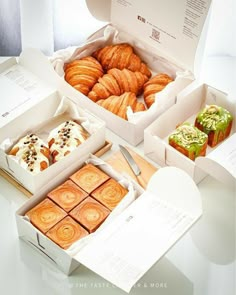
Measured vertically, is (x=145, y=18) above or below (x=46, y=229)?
above

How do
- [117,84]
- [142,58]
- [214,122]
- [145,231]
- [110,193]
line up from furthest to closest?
[142,58], [117,84], [214,122], [110,193], [145,231]

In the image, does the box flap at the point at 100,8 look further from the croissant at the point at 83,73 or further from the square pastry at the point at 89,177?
→ the square pastry at the point at 89,177

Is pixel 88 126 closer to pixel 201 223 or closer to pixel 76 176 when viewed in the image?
pixel 76 176

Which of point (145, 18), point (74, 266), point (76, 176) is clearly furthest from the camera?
point (145, 18)

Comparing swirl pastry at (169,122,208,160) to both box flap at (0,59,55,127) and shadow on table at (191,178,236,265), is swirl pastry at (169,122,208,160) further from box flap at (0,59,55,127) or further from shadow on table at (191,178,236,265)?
box flap at (0,59,55,127)

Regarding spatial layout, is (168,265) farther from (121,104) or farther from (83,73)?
(83,73)

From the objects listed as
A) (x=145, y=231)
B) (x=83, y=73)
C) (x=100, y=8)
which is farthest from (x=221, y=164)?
(x=100, y=8)

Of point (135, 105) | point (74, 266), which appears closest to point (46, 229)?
point (74, 266)
